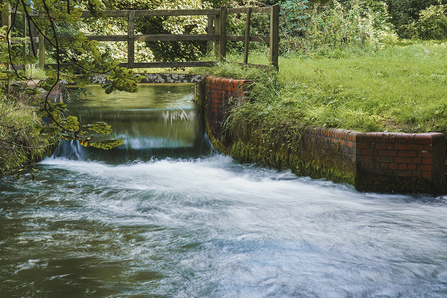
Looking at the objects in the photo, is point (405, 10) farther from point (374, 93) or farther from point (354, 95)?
point (354, 95)

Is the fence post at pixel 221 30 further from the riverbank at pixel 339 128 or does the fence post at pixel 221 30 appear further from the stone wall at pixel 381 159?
the stone wall at pixel 381 159

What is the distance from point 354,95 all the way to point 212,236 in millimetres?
3588

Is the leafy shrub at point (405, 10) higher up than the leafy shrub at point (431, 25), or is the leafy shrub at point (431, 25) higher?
the leafy shrub at point (405, 10)

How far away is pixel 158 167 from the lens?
802 cm

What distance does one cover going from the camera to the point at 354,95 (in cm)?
675

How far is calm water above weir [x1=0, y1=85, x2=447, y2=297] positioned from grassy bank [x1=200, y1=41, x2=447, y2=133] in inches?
35.4

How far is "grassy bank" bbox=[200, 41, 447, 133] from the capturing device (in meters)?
5.85

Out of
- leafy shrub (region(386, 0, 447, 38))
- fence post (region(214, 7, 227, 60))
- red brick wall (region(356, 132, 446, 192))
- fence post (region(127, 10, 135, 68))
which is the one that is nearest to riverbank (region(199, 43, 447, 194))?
red brick wall (region(356, 132, 446, 192))

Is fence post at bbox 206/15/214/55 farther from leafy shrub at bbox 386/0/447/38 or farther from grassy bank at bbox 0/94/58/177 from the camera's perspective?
leafy shrub at bbox 386/0/447/38

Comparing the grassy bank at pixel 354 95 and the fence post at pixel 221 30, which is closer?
the grassy bank at pixel 354 95

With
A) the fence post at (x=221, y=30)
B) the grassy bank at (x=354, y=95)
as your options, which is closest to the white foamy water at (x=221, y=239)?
the grassy bank at (x=354, y=95)

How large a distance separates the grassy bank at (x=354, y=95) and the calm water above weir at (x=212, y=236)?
90 cm

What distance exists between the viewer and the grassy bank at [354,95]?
19.2 ft

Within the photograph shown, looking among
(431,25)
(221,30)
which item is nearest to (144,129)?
(221,30)
